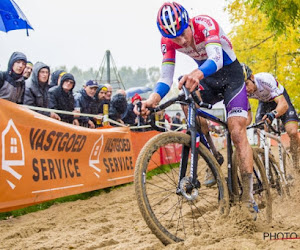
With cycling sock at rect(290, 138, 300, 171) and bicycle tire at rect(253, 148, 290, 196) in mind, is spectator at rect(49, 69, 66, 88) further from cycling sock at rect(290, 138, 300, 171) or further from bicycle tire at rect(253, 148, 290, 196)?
cycling sock at rect(290, 138, 300, 171)

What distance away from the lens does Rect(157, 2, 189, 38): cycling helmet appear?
11.3 ft

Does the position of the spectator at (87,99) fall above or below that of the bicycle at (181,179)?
above

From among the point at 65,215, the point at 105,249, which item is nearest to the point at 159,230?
the point at 105,249

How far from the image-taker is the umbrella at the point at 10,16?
668 cm

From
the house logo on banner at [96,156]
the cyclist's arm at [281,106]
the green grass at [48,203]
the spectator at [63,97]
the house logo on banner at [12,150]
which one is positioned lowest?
the green grass at [48,203]

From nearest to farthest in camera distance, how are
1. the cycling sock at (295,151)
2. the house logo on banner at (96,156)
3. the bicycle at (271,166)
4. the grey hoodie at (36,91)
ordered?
the bicycle at (271,166), the cycling sock at (295,151), the grey hoodie at (36,91), the house logo on banner at (96,156)

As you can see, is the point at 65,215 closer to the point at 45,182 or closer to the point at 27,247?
the point at 45,182

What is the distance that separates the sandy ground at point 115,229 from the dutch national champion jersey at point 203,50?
1.45 metres

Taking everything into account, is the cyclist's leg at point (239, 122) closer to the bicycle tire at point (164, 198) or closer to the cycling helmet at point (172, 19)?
the bicycle tire at point (164, 198)

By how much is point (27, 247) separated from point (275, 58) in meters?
13.2

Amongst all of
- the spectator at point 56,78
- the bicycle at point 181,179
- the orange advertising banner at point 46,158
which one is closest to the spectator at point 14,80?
the orange advertising banner at point 46,158

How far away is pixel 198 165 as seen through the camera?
11.3ft

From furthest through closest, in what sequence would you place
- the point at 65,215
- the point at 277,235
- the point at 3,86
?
the point at 3,86
the point at 65,215
the point at 277,235

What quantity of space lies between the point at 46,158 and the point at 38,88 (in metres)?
1.72
